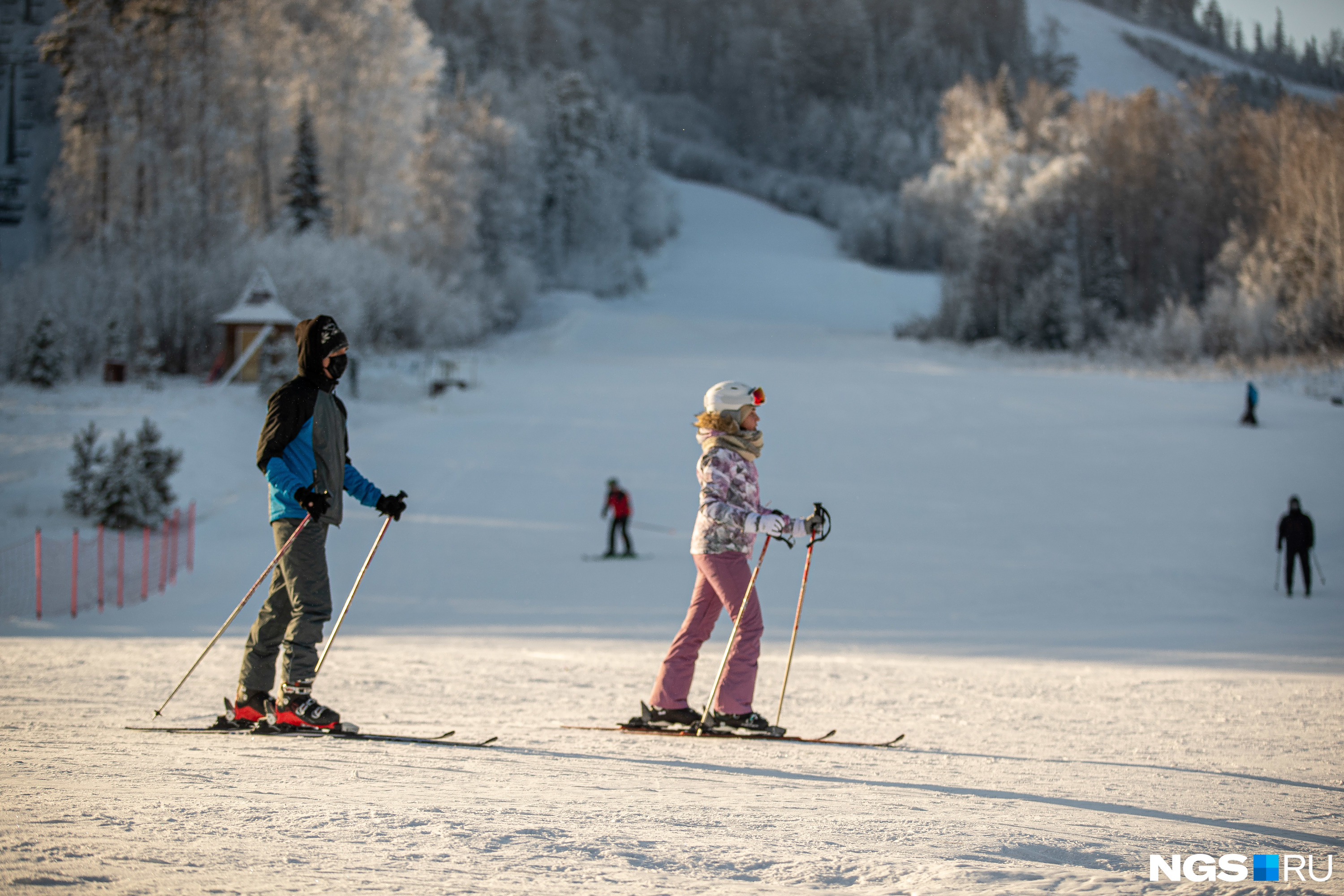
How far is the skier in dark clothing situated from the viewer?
12367 millimetres

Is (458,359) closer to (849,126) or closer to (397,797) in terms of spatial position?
(397,797)

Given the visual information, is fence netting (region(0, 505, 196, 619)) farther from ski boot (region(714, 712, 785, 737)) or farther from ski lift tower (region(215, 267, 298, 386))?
ski lift tower (region(215, 267, 298, 386))

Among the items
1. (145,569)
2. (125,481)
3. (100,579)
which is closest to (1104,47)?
(125,481)

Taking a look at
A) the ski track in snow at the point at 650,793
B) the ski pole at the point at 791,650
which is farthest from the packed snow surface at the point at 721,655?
the ski pole at the point at 791,650

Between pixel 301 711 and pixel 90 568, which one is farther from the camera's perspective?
pixel 90 568

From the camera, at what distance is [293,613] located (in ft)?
15.3

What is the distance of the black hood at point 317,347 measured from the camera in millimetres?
4648

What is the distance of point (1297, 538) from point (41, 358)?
77.4 feet

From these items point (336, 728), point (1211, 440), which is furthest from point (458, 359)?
point (336, 728)

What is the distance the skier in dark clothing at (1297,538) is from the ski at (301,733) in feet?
37.0

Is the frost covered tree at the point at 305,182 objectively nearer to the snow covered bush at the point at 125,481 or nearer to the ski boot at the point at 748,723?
the snow covered bush at the point at 125,481

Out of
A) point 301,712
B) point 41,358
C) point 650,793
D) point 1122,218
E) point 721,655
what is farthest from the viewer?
point 1122,218

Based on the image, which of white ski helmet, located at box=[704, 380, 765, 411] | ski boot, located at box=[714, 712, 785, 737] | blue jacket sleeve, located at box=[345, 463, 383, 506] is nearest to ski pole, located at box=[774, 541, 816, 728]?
ski boot, located at box=[714, 712, 785, 737]

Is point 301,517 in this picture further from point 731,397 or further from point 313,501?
point 731,397
